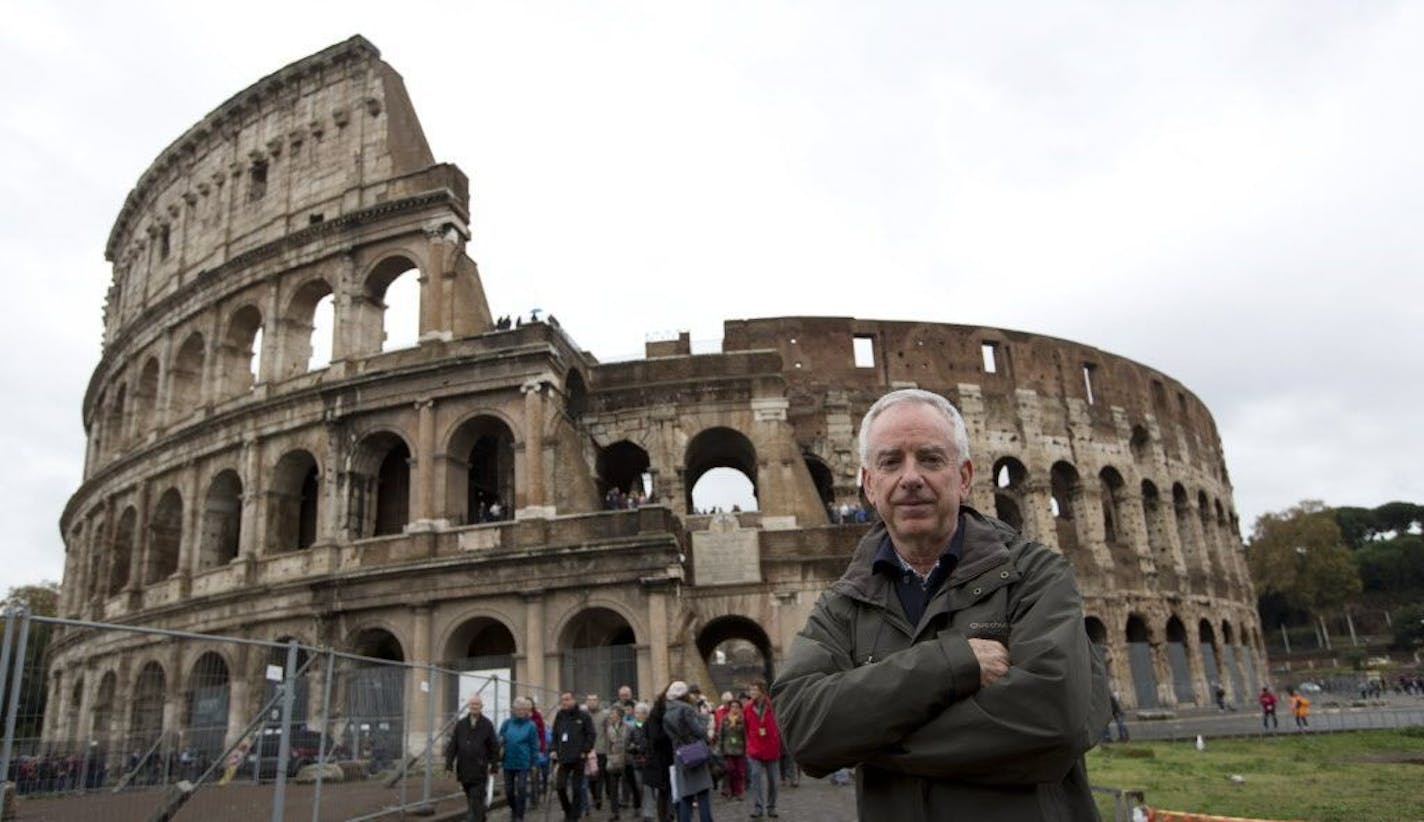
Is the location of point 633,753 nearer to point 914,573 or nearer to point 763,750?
point 763,750

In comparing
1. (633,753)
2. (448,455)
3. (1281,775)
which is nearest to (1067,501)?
(1281,775)

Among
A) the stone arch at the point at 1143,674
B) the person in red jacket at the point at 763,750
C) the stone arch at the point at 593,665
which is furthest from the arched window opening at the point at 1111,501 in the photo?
the person in red jacket at the point at 763,750

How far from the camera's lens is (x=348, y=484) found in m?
20.1

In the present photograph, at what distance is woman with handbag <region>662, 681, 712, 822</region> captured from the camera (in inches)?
322

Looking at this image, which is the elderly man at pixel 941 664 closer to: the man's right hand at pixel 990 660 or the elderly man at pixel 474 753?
the man's right hand at pixel 990 660

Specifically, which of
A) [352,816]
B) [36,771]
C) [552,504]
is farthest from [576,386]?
[36,771]

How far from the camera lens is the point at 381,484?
70.7 ft

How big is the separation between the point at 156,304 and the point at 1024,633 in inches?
1137

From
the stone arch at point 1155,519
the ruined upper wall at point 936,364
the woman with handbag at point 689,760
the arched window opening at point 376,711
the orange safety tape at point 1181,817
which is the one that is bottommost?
the orange safety tape at point 1181,817

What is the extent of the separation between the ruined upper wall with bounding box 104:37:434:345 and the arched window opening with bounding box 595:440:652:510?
8.21 metres

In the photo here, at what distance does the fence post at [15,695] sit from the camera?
4590 mm

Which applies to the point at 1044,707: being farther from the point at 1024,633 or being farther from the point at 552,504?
the point at 552,504

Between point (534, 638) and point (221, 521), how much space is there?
994cm

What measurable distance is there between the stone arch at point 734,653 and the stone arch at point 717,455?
298cm
